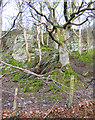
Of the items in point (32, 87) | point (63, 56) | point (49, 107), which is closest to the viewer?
point (49, 107)

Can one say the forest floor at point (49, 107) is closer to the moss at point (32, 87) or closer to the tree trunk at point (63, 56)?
the moss at point (32, 87)

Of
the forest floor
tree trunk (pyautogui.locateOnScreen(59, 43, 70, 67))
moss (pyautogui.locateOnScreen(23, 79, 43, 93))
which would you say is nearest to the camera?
the forest floor

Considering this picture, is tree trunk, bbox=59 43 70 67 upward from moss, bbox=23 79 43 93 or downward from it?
upward

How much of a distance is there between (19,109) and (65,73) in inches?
121

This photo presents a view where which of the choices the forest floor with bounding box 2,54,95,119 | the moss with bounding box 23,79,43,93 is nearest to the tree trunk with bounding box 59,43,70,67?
the moss with bounding box 23,79,43,93

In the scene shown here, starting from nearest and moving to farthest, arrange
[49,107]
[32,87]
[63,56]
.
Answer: [49,107]
[32,87]
[63,56]

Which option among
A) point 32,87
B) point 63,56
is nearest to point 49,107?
point 32,87

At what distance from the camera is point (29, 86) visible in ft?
16.6

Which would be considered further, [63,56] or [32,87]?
[63,56]

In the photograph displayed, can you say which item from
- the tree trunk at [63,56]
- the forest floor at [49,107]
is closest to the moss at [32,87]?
the forest floor at [49,107]

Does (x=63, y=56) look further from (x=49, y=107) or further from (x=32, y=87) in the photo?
(x=49, y=107)

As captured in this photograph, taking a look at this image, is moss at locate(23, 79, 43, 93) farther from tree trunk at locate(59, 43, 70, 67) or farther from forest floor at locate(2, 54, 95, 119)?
tree trunk at locate(59, 43, 70, 67)

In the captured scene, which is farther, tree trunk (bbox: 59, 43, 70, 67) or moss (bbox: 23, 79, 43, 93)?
tree trunk (bbox: 59, 43, 70, 67)

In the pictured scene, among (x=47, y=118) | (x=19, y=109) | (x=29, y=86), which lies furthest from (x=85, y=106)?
(x=29, y=86)
